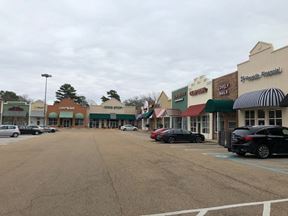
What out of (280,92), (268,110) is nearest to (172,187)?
(280,92)

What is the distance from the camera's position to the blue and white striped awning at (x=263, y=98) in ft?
76.5

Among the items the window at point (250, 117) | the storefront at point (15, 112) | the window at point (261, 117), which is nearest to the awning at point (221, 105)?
the window at point (250, 117)

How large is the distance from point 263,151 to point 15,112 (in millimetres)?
81319

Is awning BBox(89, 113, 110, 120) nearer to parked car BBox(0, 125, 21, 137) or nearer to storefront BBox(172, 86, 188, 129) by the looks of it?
storefront BBox(172, 86, 188, 129)

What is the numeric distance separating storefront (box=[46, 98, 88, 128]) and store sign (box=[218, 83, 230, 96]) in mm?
65708

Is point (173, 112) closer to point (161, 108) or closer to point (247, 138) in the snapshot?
point (161, 108)

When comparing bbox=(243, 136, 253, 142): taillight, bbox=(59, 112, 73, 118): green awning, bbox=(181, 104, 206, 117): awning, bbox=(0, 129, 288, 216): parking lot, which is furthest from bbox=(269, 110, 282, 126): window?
bbox=(59, 112, 73, 118): green awning

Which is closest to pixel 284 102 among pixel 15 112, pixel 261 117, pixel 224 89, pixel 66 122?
pixel 261 117

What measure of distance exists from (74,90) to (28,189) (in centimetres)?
12057

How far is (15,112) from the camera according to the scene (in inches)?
3460

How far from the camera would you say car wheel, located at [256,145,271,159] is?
1692 centimetres

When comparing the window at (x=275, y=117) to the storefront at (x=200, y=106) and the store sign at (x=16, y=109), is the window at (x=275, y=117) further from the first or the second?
the store sign at (x=16, y=109)

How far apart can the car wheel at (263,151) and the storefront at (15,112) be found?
81.1 meters

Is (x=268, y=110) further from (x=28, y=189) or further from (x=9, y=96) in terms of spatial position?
(x=9, y=96)
